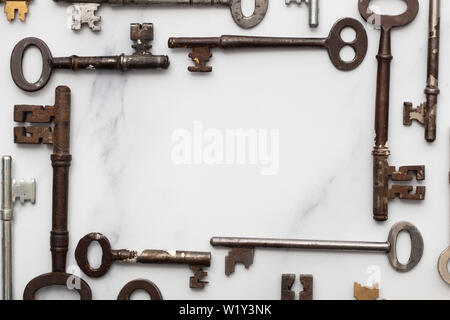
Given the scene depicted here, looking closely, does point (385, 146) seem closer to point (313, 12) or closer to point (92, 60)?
point (313, 12)

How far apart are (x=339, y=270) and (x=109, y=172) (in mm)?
655

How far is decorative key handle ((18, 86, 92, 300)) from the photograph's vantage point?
163cm

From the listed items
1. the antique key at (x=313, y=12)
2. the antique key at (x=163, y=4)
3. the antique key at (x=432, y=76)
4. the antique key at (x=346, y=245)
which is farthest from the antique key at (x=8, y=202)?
the antique key at (x=432, y=76)

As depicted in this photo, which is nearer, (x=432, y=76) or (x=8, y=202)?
(x=432, y=76)

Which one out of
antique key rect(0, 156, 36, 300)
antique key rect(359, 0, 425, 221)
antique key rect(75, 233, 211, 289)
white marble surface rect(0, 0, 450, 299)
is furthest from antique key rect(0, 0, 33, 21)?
antique key rect(359, 0, 425, 221)

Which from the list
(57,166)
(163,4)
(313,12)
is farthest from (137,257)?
(313,12)

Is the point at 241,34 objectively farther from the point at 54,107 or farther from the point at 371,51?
the point at 54,107

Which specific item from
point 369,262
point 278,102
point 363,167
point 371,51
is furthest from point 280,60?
point 369,262

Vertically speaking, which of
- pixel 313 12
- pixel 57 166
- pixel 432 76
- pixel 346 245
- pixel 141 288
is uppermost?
pixel 313 12

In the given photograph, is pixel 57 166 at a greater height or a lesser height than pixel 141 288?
greater

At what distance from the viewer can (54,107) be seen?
5.39 ft

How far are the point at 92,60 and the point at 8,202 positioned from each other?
1.44ft

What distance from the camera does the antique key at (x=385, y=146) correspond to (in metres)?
1.56

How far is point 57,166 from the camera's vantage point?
1.63 meters
